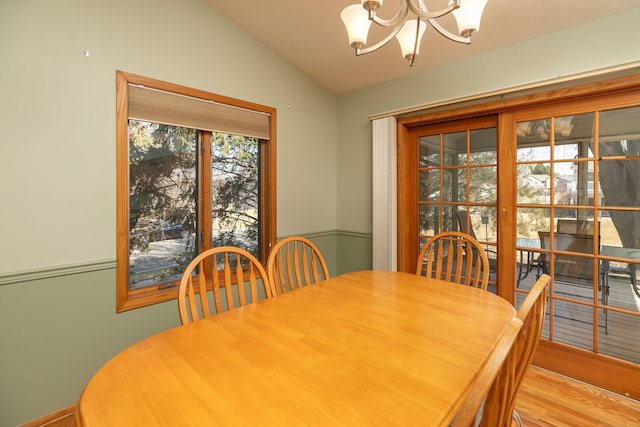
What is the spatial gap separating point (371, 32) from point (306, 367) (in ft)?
7.97

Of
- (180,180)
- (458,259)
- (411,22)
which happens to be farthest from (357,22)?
(180,180)

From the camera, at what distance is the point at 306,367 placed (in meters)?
0.88

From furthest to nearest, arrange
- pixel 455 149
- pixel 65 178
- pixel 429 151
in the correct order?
pixel 429 151
pixel 455 149
pixel 65 178

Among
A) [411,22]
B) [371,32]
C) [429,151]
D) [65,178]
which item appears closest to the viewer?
[411,22]

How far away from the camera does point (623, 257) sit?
197cm

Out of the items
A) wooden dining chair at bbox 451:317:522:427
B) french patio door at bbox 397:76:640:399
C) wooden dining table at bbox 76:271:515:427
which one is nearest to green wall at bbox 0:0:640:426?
french patio door at bbox 397:76:640:399

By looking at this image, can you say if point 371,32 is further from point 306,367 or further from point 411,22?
point 306,367

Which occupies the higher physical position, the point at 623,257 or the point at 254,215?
the point at 254,215

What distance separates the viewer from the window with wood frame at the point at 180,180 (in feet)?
6.74

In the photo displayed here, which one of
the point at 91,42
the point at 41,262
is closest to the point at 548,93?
the point at 91,42

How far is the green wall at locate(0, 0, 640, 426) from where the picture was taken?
166 centimetres

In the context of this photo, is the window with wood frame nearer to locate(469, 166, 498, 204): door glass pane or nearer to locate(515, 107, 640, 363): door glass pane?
locate(469, 166, 498, 204): door glass pane

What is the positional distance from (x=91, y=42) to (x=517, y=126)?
9.77 ft

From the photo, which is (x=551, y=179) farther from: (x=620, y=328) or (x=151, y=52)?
(x=151, y=52)
